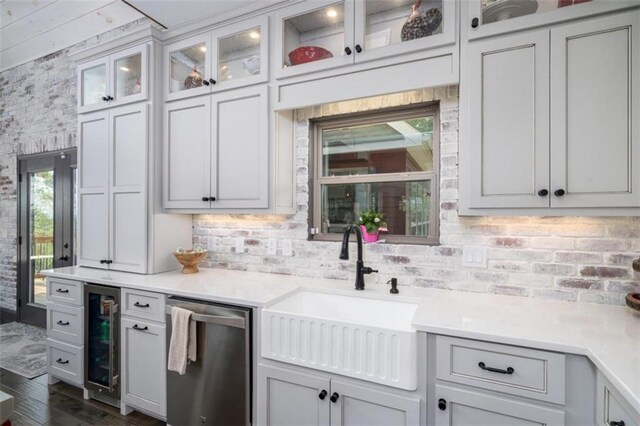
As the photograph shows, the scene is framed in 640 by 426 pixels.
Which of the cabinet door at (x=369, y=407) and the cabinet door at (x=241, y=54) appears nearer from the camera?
the cabinet door at (x=369, y=407)

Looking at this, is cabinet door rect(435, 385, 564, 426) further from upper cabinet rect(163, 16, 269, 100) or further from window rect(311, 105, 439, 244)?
upper cabinet rect(163, 16, 269, 100)

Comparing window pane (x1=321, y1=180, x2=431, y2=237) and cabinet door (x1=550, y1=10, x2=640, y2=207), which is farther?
window pane (x1=321, y1=180, x2=431, y2=237)

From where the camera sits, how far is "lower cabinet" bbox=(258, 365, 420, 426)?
59.1 inches

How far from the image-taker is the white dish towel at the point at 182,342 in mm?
1980

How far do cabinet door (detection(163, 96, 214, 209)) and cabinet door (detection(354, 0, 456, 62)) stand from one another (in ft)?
4.01

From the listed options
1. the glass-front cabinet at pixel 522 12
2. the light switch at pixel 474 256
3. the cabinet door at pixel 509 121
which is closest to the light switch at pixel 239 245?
the light switch at pixel 474 256

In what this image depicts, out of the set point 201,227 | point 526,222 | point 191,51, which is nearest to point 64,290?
point 201,227

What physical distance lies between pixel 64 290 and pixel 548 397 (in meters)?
3.22

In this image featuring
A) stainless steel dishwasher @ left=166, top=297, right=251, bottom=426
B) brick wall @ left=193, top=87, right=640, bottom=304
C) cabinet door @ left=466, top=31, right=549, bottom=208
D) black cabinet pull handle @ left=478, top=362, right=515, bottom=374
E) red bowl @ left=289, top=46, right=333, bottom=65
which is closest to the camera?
black cabinet pull handle @ left=478, top=362, right=515, bottom=374

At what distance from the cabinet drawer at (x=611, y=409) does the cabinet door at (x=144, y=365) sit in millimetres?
2252

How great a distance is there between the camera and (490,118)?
5.51 ft

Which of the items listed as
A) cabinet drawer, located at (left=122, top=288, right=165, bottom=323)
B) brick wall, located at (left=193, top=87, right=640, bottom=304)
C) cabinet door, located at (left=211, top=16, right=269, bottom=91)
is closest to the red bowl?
cabinet door, located at (left=211, top=16, right=269, bottom=91)

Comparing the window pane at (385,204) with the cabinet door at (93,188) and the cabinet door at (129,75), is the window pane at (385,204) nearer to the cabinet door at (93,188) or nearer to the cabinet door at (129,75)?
the cabinet door at (129,75)

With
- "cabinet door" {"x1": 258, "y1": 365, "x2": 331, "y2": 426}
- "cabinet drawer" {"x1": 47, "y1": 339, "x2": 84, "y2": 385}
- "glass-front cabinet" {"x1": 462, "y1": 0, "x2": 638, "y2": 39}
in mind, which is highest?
"glass-front cabinet" {"x1": 462, "y1": 0, "x2": 638, "y2": 39}
